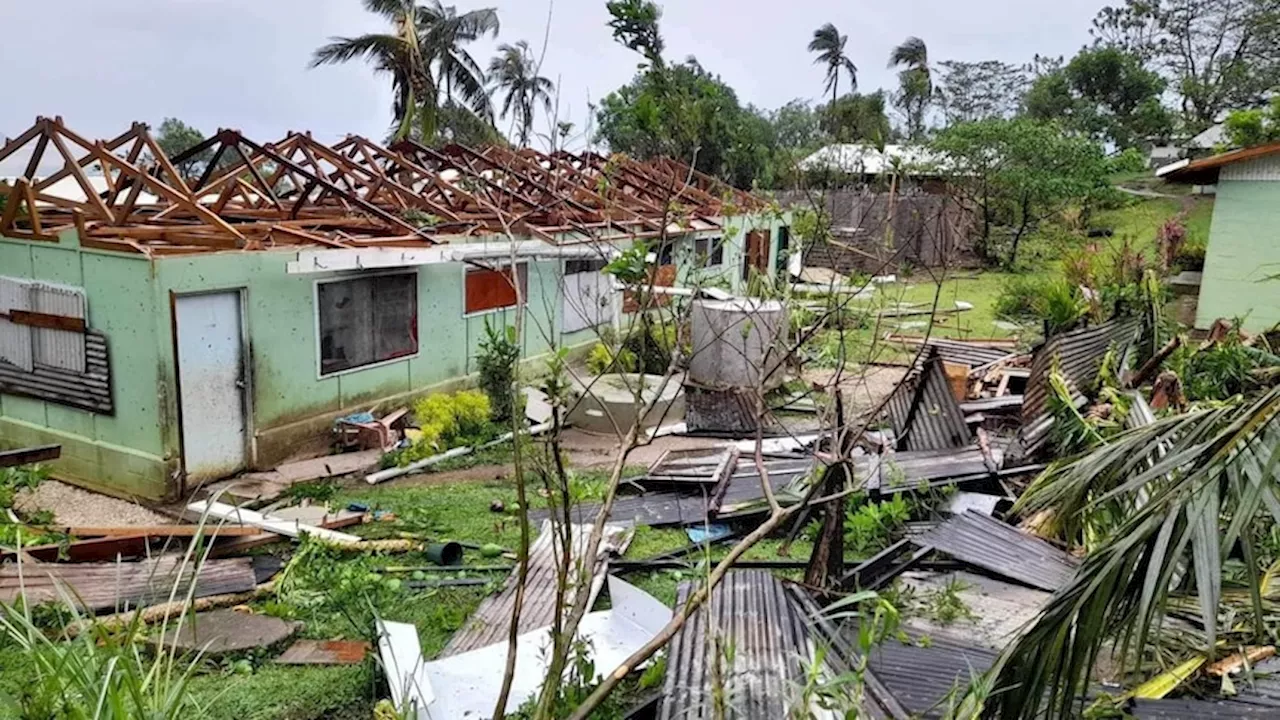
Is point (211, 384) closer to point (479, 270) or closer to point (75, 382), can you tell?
point (75, 382)

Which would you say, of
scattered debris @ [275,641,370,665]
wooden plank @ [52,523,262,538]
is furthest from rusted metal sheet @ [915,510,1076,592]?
wooden plank @ [52,523,262,538]

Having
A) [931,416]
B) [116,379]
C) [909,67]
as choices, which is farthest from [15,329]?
[909,67]

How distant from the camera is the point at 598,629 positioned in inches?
201

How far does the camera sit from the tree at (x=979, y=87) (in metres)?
46.2

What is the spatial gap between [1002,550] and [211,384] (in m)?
7.26

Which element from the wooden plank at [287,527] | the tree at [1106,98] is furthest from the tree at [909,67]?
the wooden plank at [287,527]

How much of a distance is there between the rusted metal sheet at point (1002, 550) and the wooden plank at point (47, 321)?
788 cm

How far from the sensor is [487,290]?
471 inches

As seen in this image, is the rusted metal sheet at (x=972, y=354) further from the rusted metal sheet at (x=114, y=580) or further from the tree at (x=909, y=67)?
the tree at (x=909, y=67)

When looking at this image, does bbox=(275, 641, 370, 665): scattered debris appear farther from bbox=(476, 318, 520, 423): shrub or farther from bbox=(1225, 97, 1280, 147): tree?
bbox=(1225, 97, 1280, 147): tree

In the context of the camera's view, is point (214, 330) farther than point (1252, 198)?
No

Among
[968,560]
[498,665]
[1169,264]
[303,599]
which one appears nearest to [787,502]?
[968,560]

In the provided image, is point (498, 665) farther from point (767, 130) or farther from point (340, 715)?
point (767, 130)

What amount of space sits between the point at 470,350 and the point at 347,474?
3.25 metres
